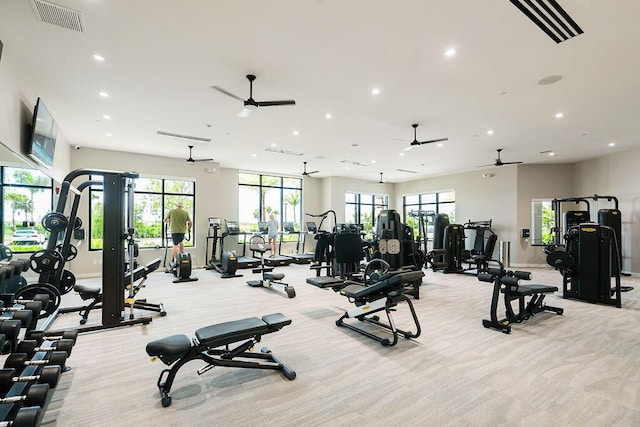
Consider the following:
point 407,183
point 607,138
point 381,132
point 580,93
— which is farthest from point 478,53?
point 407,183

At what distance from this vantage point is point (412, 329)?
3910 mm

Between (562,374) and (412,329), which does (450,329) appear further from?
(562,374)

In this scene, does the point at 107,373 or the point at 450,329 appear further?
the point at 450,329

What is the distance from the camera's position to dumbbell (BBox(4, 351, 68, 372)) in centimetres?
223

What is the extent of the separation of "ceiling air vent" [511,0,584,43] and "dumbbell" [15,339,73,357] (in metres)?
4.87

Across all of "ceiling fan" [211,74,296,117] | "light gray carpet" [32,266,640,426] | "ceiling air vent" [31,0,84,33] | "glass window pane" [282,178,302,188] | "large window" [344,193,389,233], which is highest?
"ceiling air vent" [31,0,84,33]

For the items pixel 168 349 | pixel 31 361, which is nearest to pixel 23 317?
pixel 31 361

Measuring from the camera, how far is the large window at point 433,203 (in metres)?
12.3

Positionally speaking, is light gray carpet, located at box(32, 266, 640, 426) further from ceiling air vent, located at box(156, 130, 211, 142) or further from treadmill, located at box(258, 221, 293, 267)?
treadmill, located at box(258, 221, 293, 267)

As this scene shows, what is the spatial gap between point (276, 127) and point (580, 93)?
530cm

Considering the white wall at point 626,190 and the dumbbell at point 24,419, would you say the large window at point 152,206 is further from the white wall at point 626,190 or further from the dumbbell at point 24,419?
the white wall at point 626,190

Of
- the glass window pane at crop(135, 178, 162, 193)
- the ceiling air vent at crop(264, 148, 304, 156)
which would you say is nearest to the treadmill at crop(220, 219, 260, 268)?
the glass window pane at crop(135, 178, 162, 193)

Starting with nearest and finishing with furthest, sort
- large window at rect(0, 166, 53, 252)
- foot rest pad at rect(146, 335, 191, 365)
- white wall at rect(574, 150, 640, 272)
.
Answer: foot rest pad at rect(146, 335, 191, 365) < large window at rect(0, 166, 53, 252) < white wall at rect(574, 150, 640, 272)

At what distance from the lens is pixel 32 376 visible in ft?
7.05
